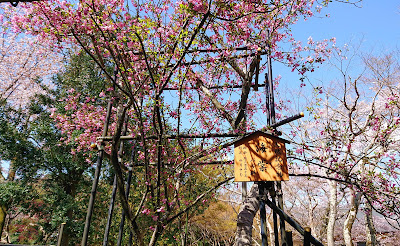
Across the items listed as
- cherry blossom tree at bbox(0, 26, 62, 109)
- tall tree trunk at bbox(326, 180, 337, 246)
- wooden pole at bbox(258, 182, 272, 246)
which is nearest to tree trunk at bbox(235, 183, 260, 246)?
wooden pole at bbox(258, 182, 272, 246)

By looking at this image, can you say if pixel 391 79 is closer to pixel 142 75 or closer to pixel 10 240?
pixel 142 75

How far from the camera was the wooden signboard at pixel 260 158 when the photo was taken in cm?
231

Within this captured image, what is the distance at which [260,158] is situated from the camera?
2.37 m

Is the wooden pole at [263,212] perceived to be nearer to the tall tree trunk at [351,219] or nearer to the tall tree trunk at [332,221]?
the tall tree trunk at [351,219]

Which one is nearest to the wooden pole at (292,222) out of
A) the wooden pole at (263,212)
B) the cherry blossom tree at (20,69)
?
the wooden pole at (263,212)

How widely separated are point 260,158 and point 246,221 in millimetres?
667

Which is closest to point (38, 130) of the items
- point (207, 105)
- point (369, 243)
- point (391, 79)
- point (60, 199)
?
point (60, 199)

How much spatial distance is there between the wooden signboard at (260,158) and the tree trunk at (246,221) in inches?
15.5

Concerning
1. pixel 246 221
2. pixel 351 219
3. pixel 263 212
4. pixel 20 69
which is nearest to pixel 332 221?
pixel 351 219

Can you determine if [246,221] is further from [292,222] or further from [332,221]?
[332,221]

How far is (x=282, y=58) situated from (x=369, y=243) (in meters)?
5.84

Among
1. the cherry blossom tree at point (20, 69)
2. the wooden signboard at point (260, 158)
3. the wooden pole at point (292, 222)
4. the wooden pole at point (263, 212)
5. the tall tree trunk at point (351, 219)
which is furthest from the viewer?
the cherry blossom tree at point (20, 69)

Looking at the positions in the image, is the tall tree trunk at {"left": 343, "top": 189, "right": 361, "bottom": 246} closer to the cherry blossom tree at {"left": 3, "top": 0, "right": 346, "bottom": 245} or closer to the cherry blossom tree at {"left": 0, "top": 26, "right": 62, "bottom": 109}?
the cherry blossom tree at {"left": 3, "top": 0, "right": 346, "bottom": 245}

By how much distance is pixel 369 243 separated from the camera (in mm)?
6035
